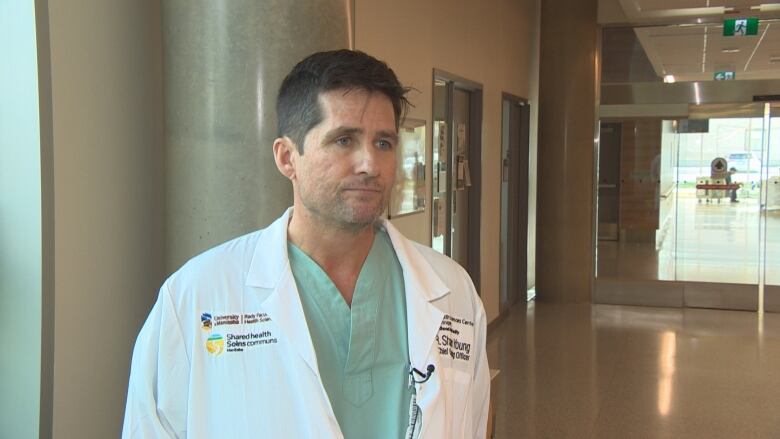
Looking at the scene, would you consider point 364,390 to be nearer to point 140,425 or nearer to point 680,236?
point 140,425

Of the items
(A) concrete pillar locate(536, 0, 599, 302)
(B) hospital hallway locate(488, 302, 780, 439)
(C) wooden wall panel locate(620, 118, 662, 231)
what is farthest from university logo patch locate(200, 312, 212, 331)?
(C) wooden wall panel locate(620, 118, 662, 231)

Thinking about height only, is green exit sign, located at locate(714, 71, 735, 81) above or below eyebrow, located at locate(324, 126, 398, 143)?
above

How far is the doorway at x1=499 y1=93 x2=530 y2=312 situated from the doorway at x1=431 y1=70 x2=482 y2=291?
127 cm

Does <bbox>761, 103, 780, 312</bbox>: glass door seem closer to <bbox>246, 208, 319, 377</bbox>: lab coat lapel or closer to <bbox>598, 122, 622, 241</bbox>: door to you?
<bbox>598, 122, 622, 241</bbox>: door

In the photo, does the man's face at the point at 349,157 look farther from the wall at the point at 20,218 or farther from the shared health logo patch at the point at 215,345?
the wall at the point at 20,218

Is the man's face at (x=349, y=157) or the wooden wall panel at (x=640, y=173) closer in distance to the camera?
the man's face at (x=349, y=157)

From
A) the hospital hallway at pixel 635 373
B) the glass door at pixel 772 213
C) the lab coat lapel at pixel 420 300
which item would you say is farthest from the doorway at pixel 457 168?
the lab coat lapel at pixel 420 300

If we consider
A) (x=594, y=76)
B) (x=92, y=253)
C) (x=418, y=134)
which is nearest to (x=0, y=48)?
(x=92, y=253)

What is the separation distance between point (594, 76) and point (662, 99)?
0.88 metres

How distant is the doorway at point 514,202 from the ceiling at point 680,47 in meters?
1.44

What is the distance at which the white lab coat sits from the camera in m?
1.48

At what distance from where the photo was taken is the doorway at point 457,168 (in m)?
6.42

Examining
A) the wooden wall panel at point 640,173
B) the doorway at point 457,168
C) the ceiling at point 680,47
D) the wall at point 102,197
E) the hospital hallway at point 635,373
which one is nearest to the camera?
the wall at point 102,197

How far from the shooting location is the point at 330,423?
4.77 ft
